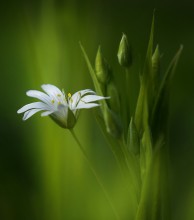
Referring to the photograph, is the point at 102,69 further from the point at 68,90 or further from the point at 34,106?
the point at 68,90

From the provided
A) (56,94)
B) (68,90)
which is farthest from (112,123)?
(68,90)

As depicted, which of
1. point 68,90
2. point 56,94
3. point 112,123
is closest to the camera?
point 112,123

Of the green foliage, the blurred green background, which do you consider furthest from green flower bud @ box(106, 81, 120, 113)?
the blurred green background

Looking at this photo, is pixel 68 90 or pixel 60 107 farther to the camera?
pixel 68 90

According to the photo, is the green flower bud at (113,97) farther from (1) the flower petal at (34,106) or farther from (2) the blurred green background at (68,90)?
(2) the blurred green background at (68,90)

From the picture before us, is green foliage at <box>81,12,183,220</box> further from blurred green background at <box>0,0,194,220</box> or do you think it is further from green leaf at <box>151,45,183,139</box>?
blurred green background at <box>0,0,194,220</box>

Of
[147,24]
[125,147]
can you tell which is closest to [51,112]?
[125,147]

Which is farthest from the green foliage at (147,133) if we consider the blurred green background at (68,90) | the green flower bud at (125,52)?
the blurred green background at (68,90)
